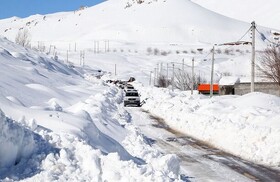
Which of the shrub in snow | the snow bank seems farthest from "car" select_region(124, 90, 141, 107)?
the shrub in snow

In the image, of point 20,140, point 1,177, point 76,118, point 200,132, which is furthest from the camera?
point 200,132

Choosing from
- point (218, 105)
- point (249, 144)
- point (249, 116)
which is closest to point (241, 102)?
point (218, 105)

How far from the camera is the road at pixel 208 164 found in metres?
12.6

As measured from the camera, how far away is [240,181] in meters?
12.0

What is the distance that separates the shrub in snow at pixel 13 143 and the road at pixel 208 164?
4.30m

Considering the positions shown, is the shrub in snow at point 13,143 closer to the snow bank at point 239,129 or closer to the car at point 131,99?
the snow bank at point 239,129

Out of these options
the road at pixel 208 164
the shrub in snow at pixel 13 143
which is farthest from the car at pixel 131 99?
the shrub in snow at pixel 13 143

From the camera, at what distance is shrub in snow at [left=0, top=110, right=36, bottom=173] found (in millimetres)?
8545

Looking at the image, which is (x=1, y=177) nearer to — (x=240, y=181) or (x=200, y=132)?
(x=240, y=181)

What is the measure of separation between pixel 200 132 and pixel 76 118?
9796 millimetres

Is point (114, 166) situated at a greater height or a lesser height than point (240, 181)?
greater

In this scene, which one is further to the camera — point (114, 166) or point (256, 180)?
point (256, 180)

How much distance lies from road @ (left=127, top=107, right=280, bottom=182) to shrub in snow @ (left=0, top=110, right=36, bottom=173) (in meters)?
4.30

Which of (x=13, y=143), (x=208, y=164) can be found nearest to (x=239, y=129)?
(x=208, y=164)
